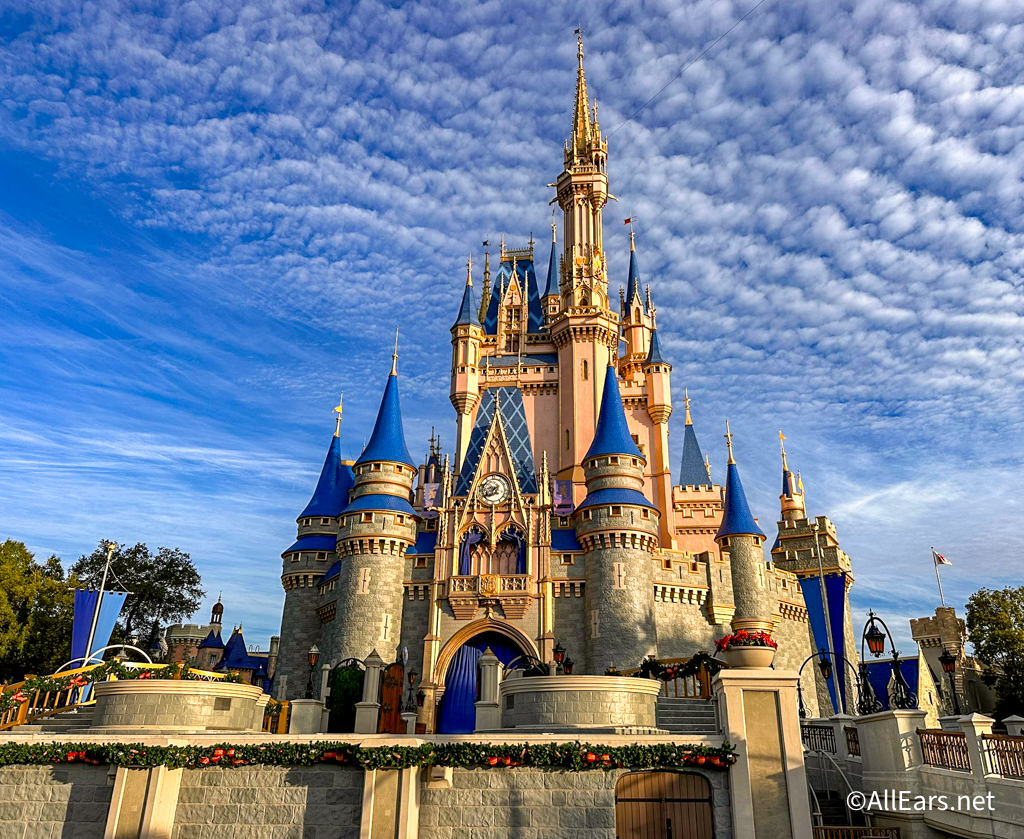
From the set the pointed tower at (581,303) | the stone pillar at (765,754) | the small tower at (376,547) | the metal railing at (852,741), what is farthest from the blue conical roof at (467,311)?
the stone pillar at (765,754)

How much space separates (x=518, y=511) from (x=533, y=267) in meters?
20.9

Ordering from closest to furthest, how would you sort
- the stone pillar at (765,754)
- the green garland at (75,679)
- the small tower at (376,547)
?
1. the stone pillar at (765,754)
2. the green garland at (75,679)
3. the small tower at (376,547)

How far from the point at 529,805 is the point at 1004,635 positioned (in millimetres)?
32664

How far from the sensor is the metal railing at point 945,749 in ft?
43.7

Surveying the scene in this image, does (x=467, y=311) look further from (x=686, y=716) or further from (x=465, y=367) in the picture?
(x=686, y=716)

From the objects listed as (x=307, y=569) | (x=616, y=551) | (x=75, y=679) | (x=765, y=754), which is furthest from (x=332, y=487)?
(x=765, y=754)

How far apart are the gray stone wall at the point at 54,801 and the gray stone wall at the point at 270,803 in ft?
4.96

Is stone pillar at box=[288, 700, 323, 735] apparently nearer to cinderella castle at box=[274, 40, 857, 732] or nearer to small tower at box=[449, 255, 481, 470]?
cinderella castle at box=[274, 40, 857, 732]

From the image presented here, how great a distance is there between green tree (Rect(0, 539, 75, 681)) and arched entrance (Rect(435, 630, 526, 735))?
70.6 ft

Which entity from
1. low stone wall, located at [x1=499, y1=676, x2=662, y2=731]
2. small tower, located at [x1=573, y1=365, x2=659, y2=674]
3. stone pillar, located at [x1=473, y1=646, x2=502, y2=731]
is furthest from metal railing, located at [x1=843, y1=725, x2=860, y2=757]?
small tower, located at [x1=573, y1=365, x2=659, y2=674]

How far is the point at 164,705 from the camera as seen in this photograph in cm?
1711

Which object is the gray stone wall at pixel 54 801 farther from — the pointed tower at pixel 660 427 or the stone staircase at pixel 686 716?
the pointed tower at pixel 660 427

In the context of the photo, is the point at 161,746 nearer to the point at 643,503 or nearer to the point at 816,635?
the point at 643,503

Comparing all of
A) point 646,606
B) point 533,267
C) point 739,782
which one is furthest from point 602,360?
point 739,782
